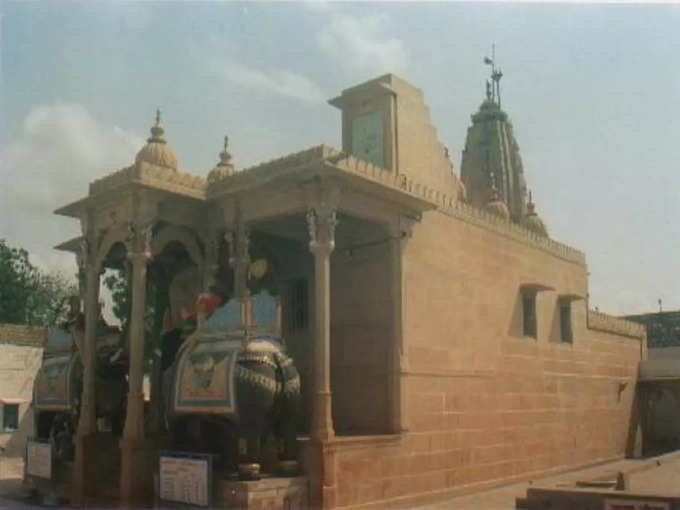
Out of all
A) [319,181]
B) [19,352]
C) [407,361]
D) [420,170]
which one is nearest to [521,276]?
[420,170]

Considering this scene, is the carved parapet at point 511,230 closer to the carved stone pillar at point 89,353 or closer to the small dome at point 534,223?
the small dome at point 534,223

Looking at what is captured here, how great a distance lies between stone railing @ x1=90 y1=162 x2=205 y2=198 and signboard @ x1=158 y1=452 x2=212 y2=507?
441 centimetres

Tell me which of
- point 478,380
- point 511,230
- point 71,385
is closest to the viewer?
point 71,385

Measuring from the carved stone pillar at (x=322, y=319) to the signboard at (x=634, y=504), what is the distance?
4069 mm

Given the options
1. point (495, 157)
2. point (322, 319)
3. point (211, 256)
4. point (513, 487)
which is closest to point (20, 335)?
point (211, 256)

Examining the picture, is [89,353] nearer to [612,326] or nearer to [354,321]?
[354,321]

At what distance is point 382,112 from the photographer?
579 inches

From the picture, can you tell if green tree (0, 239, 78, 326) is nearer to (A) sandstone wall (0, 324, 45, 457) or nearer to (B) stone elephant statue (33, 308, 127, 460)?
(A) sandstone wall (0, 324, 45, 457)

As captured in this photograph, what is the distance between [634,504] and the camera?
29.0 feet

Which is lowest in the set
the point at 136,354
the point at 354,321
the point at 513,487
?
the point at 513,487

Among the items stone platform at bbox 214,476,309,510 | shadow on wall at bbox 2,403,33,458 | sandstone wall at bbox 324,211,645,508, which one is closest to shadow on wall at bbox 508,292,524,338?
sandstone wall at bbox 324,211,645,508

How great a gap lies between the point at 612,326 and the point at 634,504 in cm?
1424

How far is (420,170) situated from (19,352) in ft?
51.8

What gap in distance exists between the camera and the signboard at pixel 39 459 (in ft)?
45.3
